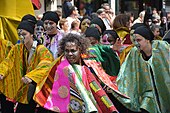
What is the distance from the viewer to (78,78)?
296 inches

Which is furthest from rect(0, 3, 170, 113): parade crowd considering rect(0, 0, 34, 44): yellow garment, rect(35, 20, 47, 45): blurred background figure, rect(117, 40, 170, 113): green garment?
rect(0, 0, 34, 44): yellow garment

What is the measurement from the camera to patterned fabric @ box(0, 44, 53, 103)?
27.3 ft

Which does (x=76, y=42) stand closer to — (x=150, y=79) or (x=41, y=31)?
(x=150, y=79)

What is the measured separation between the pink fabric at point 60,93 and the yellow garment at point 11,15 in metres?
3.14

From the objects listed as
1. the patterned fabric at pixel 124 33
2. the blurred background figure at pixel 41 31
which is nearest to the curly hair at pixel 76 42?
the blurred background figure at pixel 41 31

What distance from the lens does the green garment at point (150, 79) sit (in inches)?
311

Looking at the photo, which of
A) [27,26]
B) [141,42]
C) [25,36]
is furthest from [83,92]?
[27,26]

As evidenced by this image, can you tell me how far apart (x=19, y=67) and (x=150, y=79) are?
76.1 inches

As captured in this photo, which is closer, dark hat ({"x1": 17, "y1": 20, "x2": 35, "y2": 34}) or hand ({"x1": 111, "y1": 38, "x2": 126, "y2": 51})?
dark hat ({"x1": 17, "y1": 20, "x2": 35, "y2": 34})

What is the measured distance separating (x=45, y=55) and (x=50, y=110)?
980 mm

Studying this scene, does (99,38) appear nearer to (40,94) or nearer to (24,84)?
(24,84)

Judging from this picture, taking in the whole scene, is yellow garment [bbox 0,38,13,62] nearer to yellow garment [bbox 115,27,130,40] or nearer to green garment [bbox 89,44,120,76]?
green garment [bbox 89,44,120,76]

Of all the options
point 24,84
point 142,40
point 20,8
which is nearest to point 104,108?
point 142,40

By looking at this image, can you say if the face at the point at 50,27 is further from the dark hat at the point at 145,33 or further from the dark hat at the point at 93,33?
the dark hat at the point at 145,33
